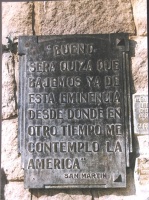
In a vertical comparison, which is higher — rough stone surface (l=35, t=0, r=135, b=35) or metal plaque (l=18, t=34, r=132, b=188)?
rough stone surface (l=35, t=0, r=135, b=35)

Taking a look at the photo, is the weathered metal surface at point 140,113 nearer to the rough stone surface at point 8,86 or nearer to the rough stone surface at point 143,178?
the rough stone surface at point 143,178

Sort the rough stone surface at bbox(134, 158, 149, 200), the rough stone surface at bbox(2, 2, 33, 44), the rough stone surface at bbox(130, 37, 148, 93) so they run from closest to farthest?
the rough stone surface at bbox(134, 158, 149, 200), the rough stone surface at bbox(130, 37, 148, 93), the rough stone surface at bbox(2, 2, 33, 44)

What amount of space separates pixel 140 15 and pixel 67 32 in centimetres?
53

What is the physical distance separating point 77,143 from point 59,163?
18 centimetres

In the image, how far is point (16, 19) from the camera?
459 cm

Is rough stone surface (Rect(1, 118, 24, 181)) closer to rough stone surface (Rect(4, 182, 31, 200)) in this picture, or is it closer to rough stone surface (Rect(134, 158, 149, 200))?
rough stone surface (Rect(4, 182, 31, 200))

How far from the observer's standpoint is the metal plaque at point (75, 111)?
14.3ft

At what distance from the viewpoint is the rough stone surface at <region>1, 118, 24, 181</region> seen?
4.40 meters

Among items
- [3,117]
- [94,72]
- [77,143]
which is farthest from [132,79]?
[3,117]

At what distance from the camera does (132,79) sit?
448cm

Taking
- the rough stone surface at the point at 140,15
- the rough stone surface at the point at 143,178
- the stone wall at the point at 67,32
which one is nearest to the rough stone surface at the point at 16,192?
the stone wall at the point at 67,32

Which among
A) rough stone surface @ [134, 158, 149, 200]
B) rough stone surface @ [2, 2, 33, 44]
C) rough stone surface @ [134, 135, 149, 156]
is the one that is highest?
rough stone surface @ [2, 2, 33, 44]

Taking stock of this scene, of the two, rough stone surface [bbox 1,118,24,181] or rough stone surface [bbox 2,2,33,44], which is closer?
rough stone surface [bbox 1,118,24,181]

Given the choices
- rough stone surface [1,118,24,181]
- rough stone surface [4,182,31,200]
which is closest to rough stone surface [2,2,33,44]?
rough stone surface [1,118,24,181]
